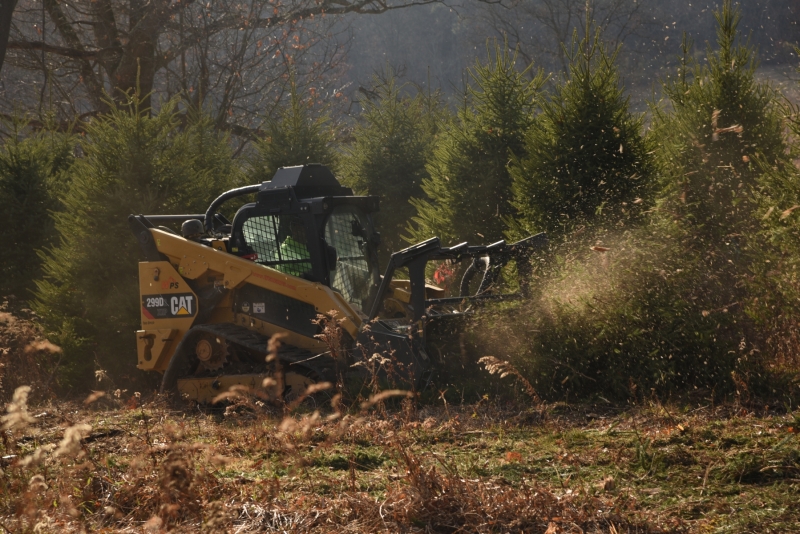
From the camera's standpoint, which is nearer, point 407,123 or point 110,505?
point 110,505

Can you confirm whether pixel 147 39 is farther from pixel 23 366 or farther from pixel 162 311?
pixel 162 311

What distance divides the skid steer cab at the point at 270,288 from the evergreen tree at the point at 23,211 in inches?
228

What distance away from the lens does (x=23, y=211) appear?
49.2 ft

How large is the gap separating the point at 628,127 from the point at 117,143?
7490 millimetres

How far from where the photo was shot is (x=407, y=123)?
61.2ft

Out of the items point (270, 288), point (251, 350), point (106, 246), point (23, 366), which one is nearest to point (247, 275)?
point (270, 288)

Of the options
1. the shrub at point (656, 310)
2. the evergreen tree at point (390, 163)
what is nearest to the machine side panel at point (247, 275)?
the shrub at point (656, 310)

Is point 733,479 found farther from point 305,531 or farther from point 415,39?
point 415,39

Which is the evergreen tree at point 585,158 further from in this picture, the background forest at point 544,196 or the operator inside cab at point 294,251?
the operator inside cab at point 294,251

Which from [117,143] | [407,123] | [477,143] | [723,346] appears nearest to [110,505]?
[723,346]

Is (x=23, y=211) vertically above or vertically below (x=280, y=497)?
above

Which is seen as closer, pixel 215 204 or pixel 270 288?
pixel 270 288

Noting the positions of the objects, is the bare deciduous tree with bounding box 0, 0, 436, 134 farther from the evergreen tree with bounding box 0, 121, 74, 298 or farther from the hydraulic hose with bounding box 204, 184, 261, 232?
the hydraulic hose with bounding box 204, 184, 261, 232

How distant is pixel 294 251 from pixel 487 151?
5386mm
